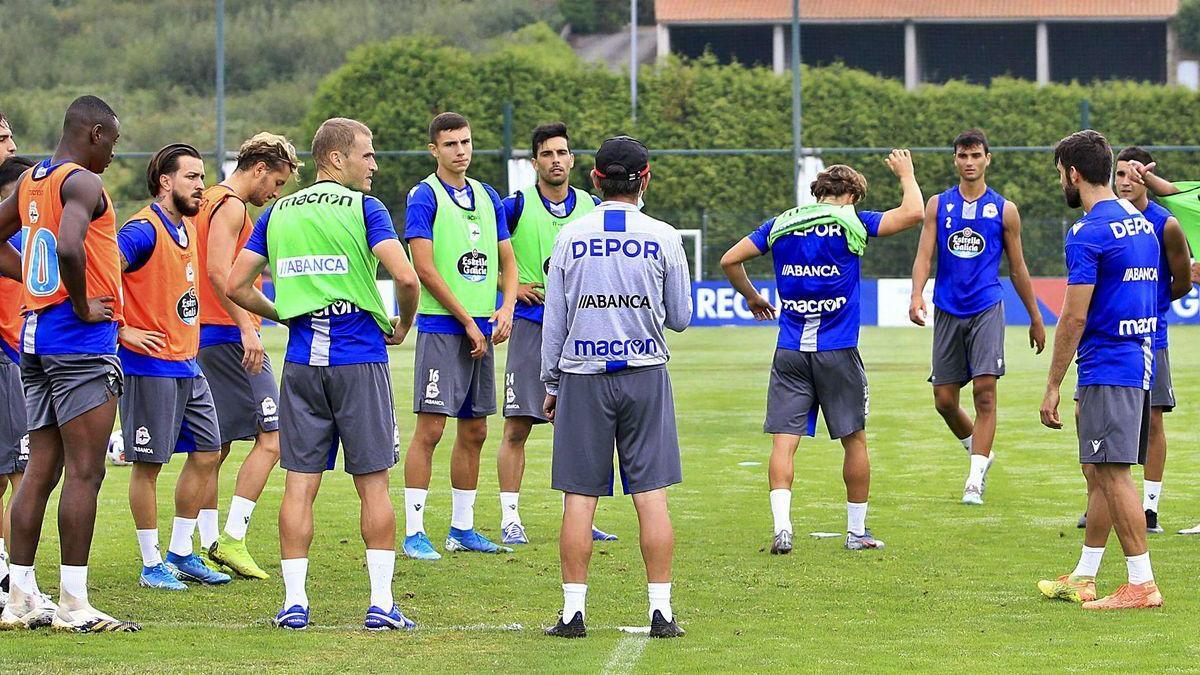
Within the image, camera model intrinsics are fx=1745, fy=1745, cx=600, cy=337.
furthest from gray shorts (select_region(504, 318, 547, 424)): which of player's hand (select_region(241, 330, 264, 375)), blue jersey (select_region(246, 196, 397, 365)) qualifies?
blue jersey (select_region(246, 196, 397, 365))

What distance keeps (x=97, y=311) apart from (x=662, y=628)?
104 inches

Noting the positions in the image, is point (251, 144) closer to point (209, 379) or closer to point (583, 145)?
point (209, 379)

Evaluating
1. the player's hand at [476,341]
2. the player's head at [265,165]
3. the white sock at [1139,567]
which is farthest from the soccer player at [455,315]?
the white sock at [1139,567]

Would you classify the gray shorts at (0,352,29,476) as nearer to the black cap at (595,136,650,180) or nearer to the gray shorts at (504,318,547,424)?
the gray shorts at (504,318,547,424)

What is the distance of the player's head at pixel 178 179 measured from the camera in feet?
27.1

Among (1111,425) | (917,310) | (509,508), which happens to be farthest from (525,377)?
(1111,425)

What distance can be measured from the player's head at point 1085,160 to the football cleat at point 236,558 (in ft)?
14.1

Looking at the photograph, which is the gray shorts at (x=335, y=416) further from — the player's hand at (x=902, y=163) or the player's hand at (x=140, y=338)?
the player's hand at (x=902, y=163)

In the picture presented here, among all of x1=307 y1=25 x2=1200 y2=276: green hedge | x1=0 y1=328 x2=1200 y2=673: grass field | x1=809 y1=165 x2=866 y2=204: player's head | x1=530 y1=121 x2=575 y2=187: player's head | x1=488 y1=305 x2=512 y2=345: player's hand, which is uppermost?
x1=307 y1=25 x2=1200 y2=276: green hedge

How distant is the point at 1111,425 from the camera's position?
7.68 metres

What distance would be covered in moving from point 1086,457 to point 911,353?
17925mm

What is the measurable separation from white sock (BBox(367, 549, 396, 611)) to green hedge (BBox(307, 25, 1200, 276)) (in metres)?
34.7

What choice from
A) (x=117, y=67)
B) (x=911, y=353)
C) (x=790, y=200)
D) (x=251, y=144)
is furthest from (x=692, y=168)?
(x=251, y=144)

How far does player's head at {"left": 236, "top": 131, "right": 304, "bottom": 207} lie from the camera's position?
27.8ft
